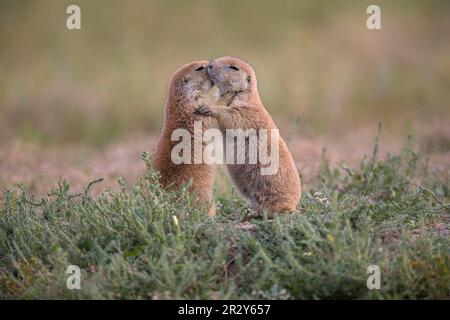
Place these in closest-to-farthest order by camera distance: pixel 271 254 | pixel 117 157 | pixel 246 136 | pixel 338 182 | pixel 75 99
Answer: pixel 271 254 → pixel 246 136 → pixel 338 182 → pixel 117 157 → pixel 75 99

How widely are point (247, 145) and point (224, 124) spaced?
0.28 metres

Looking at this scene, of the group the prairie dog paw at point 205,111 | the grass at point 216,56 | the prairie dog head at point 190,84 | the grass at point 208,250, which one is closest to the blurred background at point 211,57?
the grass at point 216,56

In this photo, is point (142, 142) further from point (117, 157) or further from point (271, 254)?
point (271, 254)

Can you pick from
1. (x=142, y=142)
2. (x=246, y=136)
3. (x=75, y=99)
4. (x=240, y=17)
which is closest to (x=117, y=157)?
(x=142, y=142)

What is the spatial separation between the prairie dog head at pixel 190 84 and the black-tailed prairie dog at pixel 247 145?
0.42 feet

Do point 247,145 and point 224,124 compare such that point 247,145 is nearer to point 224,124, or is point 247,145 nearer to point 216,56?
point 224,124

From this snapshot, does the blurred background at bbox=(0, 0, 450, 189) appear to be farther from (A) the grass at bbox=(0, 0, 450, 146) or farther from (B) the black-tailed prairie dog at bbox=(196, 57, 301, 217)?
(B) the black-tailed prairie dog at bbox=(196, 57, 301, 217)

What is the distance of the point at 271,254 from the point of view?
5422 millimetres

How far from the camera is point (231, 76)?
21.6 feet

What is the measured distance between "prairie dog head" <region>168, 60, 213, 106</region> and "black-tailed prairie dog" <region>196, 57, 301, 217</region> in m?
0.13

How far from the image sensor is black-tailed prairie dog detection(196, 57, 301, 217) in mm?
6133

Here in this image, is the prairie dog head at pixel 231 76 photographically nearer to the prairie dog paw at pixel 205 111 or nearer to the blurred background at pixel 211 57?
the prairie dog paw at pixel 205 111
